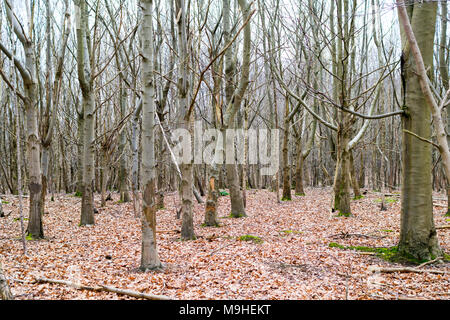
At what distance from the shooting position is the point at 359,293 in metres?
3.74

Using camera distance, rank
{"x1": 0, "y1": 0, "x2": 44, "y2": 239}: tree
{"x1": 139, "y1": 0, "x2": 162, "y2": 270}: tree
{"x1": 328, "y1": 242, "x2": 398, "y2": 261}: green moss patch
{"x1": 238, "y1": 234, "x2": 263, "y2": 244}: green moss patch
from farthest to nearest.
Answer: {"x1": 238, "y1": 234, "x2": 263, "y2": 244}: green moss patch
{"x1": 0, "y1": 0, "x2": 44, "y2": 239}: tree
{"x1": 328, "y1": 242, "x2": 398, "y2": 261}: green moss patch
{"x1": 139, "y1": 0, "x2": 162, "y2": 270}: tree

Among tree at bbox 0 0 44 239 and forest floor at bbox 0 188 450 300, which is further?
tree at bbox 0 0 44 239

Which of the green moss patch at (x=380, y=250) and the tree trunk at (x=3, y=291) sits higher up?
the tree trunk at (x=3, y=291)

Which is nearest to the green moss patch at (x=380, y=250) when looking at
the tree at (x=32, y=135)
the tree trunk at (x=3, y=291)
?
the tree trunk at (x=3, y=291)

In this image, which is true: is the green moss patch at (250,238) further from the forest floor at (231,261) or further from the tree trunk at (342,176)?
the tree trunk at (342,176)

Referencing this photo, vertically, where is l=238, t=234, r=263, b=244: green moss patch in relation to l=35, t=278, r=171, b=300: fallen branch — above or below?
below

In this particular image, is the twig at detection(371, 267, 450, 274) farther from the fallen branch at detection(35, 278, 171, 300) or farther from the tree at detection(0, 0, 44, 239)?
the tree at detection(0, 0, 44, 239)

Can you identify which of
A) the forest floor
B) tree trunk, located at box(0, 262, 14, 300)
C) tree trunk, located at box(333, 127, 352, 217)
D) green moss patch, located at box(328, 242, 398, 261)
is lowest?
the forest floor

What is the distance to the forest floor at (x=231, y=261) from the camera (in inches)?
152

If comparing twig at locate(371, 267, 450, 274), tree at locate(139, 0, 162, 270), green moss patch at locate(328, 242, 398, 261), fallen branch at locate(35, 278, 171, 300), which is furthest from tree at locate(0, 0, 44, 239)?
twig at locate(371, 267, 450, 274)

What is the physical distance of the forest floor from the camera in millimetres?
3871

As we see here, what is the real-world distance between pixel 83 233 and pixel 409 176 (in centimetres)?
697

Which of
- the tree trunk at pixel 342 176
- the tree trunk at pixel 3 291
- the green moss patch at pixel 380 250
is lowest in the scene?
the green moss patch at pixel 380 250

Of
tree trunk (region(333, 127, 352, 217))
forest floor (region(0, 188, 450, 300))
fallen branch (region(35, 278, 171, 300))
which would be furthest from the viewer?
tree trunk (region(333, 127, 352, 217))
